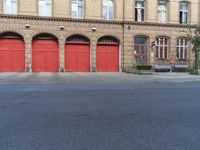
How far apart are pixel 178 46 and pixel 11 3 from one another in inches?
722

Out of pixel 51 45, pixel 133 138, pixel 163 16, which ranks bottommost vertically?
pixel 133 138

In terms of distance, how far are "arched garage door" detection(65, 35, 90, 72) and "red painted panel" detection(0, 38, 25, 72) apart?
4380 millimetres

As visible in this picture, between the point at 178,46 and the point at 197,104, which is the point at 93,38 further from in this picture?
the point at 197,104

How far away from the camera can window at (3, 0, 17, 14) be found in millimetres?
29656

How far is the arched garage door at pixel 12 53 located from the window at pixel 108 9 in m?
8.83

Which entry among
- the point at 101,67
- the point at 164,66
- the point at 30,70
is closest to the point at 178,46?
the point at 164,66

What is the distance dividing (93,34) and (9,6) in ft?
27.9

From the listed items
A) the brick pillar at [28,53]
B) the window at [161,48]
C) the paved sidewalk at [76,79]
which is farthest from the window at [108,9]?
the paved sidewalk at [76,79]

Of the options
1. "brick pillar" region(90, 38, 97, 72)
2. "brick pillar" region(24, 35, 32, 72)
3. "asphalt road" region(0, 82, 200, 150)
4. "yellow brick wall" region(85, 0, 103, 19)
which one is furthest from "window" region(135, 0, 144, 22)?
"asphalt road" region(0, 82, 200, 150)

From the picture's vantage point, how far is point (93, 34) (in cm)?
3191

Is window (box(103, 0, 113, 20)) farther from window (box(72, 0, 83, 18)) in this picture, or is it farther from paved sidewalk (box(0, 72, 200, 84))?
paved sidewalk (box(0, 72, 200, 84))

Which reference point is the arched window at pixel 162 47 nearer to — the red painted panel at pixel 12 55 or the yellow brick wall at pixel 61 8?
the yellow brick wall at pixel 61 8

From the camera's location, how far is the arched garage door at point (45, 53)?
3083 centimetres

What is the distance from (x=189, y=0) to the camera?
34906 millimetres
